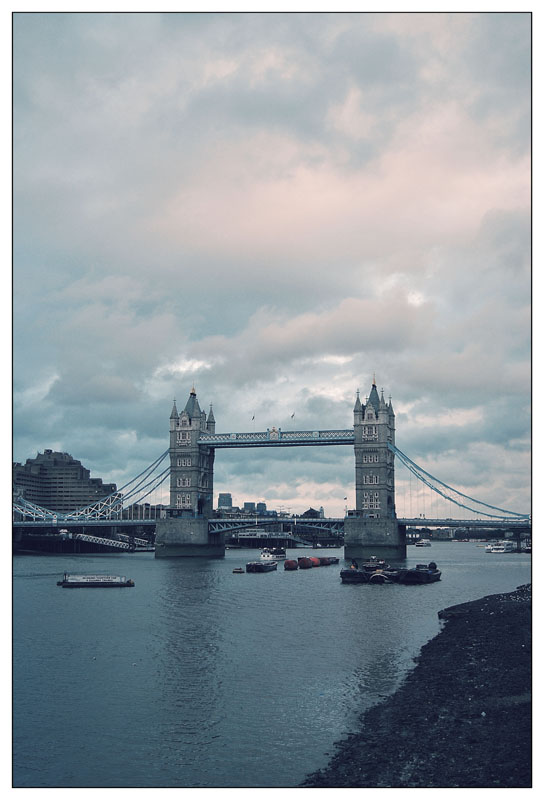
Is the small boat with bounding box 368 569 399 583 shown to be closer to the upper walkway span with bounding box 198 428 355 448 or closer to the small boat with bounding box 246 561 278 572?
the small boat with bounding box 246 561 278 572

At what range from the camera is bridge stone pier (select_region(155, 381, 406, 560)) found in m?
126

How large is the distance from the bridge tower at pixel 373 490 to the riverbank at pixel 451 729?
272 ft

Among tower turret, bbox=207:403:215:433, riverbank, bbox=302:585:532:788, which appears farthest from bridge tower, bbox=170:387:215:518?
riverbank, bbox=302:585:532:788

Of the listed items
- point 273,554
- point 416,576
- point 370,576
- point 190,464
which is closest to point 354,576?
point 370,576

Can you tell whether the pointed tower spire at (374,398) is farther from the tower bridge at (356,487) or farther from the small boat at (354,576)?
the small boat at (354,576)

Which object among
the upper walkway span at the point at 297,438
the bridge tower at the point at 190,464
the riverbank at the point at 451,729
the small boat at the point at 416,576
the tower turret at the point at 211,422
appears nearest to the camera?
the riverbank at the point at 451,729

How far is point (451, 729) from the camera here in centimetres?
2667

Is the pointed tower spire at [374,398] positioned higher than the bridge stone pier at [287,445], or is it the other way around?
the pointed tower spire at [374,398]

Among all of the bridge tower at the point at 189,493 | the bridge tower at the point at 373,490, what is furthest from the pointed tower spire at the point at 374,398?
the bridge tower at the point at 189,493

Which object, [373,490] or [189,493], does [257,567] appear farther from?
[189,493]

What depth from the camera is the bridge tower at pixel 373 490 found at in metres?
125

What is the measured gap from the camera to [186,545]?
137 meters

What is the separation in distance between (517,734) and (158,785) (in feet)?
36.9

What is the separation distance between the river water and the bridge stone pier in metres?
49.0
